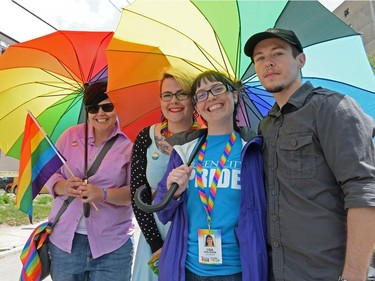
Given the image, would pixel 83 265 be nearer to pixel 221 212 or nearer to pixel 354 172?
pixel 221 212

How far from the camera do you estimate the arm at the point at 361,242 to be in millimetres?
1480

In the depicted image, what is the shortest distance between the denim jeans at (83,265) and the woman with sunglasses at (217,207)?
2.83 ft

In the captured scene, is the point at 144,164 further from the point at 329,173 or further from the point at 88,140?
the point at 329,173

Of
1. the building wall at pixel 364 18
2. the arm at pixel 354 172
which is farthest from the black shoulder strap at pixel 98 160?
the building wall at pixel 364 18

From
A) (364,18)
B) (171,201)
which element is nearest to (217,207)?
(171,201)

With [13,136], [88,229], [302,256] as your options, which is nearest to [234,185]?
[302,256]

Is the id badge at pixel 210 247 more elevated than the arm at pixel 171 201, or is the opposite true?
the arm at pixel 171 201

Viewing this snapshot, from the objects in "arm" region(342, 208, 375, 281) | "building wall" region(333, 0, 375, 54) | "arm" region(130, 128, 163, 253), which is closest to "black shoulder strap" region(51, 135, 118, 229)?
"arm" region(130, 128, 163, 253)

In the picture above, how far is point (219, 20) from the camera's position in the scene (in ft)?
7.55

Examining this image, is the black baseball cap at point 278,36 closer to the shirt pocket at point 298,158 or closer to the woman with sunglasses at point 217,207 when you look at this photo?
the woman with sunglasses at point 217,207

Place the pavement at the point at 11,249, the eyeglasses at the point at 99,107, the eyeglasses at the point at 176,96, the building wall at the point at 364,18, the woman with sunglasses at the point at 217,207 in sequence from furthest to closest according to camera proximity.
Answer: the building wall at the point at 364,18 → the pavement at the point at 11,249 → the eyeglasses at the point at 99,107 → the eyeglasses at the point at 176,96 → the woman with sunglasses at the point at 217,207

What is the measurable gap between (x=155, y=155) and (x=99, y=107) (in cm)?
78

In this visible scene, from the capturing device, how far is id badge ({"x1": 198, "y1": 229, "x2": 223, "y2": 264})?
1854 millimetres

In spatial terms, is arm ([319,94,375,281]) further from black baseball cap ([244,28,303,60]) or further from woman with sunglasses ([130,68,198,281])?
woman with sunglasses ([130,68,198,281])
